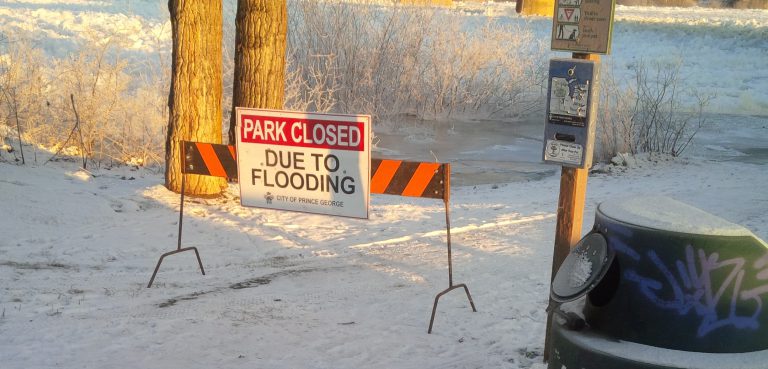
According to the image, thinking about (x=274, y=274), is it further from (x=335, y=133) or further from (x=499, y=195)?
(x=499, y=195)

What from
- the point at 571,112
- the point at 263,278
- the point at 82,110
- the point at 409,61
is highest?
the point at 409,61

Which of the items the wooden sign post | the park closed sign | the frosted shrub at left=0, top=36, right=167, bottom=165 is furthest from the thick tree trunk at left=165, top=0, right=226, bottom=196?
the wooden sign post

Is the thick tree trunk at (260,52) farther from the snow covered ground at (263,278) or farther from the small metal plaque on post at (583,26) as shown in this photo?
the small metal plaque on post at (583,26)

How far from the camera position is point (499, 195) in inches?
454

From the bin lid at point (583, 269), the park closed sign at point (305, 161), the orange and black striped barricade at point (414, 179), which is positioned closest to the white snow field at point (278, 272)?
the orange and black striped barricade at point (414, 179)

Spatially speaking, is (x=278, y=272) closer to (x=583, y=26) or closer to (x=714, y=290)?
(x=583, y=26)

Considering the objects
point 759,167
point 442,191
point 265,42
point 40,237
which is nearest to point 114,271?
point 40,237

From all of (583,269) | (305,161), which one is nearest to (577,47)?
(583,269)

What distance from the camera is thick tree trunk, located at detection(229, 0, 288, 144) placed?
962 centimetres

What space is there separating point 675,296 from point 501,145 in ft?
46.7

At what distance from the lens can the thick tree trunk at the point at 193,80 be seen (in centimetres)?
941

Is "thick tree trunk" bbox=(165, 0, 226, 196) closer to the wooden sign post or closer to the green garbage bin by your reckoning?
the wooden sign post

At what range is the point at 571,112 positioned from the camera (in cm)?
469

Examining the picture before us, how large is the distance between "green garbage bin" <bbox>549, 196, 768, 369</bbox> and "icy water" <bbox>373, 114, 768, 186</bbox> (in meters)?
9.68
